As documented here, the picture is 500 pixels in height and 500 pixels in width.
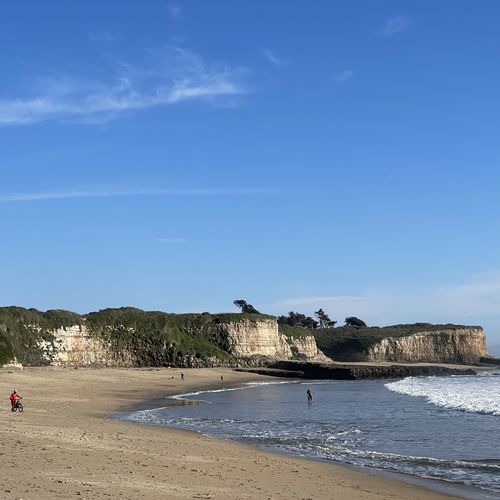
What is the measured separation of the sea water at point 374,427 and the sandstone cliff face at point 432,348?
85.6 metres

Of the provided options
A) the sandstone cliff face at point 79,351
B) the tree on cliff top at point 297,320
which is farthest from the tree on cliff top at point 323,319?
the sandstone cliff face at point 79,351

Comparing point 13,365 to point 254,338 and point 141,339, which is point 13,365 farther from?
point 254,338

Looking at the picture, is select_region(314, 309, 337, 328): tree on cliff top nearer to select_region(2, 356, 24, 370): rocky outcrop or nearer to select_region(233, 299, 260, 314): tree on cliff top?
select_region(233, 299, 260, 314): tree on cliff top

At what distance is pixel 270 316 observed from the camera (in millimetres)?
107312

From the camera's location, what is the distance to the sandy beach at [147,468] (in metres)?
13.3

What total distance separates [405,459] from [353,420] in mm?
12720

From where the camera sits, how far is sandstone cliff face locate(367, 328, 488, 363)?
135750mm

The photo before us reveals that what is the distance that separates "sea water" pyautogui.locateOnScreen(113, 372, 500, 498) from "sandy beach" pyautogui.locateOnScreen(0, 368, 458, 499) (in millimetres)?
2185

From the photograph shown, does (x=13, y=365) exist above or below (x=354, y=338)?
below

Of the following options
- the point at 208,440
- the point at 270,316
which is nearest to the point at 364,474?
the point at 208,440

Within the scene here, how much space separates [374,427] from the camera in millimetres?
30078

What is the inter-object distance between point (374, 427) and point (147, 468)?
635 inches

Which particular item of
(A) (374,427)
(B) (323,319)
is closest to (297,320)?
(B) (323,319)

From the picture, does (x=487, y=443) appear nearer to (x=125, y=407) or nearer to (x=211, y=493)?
(x=211, y=493)
